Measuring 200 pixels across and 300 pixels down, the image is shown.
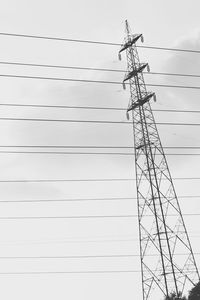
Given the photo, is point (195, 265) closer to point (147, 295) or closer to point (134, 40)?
point (147, 295)

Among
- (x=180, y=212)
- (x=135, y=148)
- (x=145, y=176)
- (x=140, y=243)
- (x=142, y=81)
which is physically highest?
(x=142, y=81)

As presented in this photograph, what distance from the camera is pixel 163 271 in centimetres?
2658

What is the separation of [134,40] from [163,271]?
18.3 metres

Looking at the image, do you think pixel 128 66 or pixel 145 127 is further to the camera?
pixel 128 66

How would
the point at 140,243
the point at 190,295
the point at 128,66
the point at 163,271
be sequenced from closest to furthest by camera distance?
the point at 163,271
the point at 140,243
the point at 128,66
the point at 190,295

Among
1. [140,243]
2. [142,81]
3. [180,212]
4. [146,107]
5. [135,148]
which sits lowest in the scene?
[140,243]

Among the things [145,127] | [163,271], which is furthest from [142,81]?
[163,271]

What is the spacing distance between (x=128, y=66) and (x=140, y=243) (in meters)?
14.2

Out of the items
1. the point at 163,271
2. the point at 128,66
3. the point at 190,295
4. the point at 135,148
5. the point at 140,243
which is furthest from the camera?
the point at 190,295

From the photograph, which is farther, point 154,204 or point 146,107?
point 146,107

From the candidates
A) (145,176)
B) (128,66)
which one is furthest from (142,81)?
(145,176)

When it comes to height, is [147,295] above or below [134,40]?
below

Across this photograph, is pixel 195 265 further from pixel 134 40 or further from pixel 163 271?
pixel 134 40

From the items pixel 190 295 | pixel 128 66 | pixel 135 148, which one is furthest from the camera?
pixel 190 295
